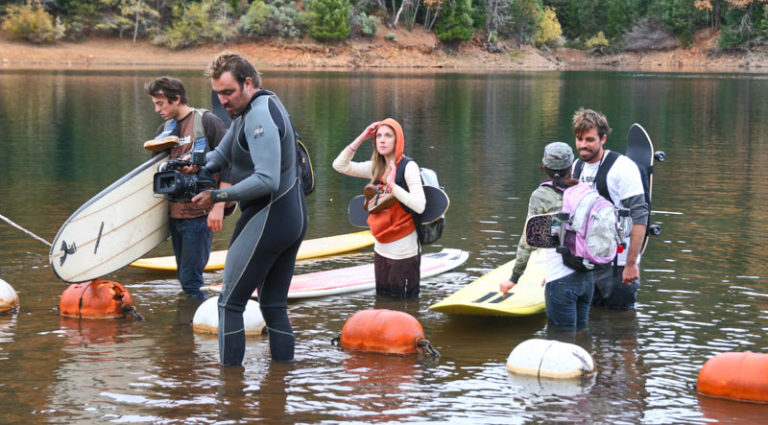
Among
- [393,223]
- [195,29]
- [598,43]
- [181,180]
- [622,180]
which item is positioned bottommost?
[393,223]

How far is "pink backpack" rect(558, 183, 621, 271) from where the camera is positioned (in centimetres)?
662

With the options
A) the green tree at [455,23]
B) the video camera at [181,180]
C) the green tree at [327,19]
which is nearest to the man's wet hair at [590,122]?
the video camera at [181,180]

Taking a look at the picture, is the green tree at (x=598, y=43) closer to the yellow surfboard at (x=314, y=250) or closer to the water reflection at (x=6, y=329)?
the yellow surfboard at (x=314, y=250)

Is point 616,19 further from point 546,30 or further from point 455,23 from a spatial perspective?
point 455,23

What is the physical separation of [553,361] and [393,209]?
280cm

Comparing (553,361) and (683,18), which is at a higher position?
(683,18)

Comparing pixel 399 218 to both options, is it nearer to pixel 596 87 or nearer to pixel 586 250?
pixel 586 250

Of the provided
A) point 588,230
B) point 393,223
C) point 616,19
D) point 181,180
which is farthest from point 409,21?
point 181,180

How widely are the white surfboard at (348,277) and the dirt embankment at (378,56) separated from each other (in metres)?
57.9

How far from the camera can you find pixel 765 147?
2288 centimetres

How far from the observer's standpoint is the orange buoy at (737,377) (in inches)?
236

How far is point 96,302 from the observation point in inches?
317

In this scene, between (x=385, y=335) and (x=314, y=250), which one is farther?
(x=314, y=250)

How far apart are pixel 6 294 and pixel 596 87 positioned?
4626 cm
